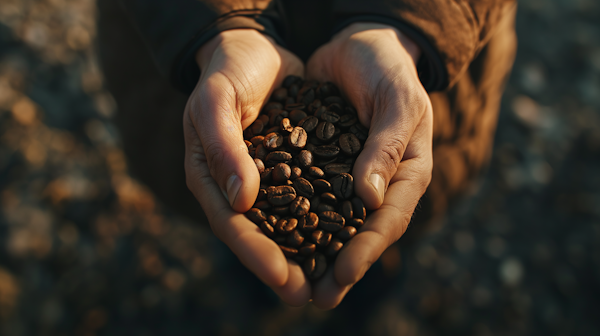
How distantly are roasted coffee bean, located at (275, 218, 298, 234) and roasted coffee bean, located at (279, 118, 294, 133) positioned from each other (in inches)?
17.7

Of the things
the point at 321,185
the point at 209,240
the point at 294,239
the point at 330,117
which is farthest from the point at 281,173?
the point at 209,240

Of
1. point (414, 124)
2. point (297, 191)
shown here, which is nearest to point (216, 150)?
point (297, 191)

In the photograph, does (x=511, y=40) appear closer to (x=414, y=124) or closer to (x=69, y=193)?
(x=414, y=124)

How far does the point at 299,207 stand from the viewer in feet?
5.02

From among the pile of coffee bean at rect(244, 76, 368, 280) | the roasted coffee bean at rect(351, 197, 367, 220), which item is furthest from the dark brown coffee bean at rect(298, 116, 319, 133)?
the roasted coffee bean at rect(351, 197, 367, 220)

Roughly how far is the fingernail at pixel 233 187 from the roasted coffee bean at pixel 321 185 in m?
0.36

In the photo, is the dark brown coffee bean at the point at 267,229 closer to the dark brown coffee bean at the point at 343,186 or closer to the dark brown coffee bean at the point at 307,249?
the dark brown coffee bean at the point at 307,249

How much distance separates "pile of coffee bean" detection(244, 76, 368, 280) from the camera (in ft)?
4.77

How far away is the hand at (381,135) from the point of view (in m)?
1.35

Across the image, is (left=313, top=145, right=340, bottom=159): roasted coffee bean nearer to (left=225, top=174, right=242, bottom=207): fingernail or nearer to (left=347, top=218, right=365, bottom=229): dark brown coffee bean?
(left=347, top=218, right=365, bottom=229): dark brown coffee bean

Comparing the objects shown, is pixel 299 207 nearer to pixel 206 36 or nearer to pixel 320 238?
pixel 320 238

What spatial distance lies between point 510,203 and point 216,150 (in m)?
2.86

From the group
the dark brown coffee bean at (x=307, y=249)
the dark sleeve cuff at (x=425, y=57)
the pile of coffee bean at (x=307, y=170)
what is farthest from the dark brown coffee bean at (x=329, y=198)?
the dark sleeve cuff at (x=425, y=57)

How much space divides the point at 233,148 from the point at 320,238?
0.50 meters
